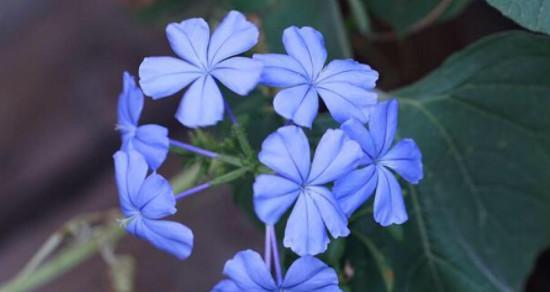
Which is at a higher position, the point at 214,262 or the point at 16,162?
the point at 16,162

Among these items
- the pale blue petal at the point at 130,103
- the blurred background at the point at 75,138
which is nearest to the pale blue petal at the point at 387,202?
the pale blue petal at the point at 130,103

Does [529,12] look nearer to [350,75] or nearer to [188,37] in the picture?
[350,75]

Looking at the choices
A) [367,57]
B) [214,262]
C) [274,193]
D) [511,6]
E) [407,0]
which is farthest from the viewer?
[214,262]

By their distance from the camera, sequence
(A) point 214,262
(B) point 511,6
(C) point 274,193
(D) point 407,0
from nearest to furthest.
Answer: (C) point 274,193 → (B) point 511,6 → (D) point 407,0 → (A) point 214,262

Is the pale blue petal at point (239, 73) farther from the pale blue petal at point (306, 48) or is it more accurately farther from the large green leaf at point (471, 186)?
the large green leaf at point (471, 186)

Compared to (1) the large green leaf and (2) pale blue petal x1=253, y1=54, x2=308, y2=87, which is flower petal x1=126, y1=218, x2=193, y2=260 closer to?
(2) pale blue petal x1=253, y1=54, x2=308, y2=87

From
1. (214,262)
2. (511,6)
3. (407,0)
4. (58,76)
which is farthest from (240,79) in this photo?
(58,76)

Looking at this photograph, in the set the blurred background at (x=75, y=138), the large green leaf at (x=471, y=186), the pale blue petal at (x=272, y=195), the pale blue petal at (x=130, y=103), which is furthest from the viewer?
the blurred background at (x=75, y=138)

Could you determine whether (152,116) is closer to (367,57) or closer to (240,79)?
(367,57)
